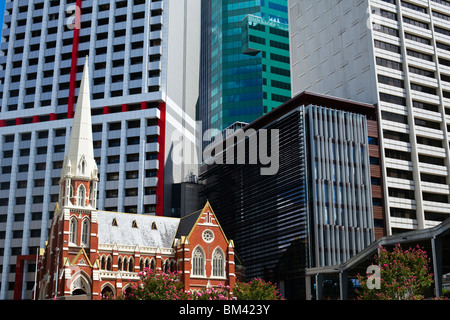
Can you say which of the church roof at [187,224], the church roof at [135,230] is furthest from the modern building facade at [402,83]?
the church roof at [135,230]

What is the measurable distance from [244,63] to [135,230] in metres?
67.0

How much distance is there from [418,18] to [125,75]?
2463 inches

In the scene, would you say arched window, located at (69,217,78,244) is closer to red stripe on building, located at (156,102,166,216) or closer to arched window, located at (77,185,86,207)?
arched window, located at (77,185,86,207)

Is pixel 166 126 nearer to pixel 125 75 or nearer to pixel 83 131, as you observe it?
pixel 125 75

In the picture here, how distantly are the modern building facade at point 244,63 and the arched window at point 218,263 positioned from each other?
5521 centimetres

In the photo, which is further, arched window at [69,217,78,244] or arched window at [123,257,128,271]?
arched window at [123,257,128,271]

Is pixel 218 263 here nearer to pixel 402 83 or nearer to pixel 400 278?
pixel 400 278

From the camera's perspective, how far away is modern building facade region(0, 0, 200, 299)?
114 metres

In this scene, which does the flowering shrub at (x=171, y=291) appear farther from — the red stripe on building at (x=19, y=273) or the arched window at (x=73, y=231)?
the red stripe on building at (x=19, y=273)

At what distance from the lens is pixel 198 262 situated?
81.2m

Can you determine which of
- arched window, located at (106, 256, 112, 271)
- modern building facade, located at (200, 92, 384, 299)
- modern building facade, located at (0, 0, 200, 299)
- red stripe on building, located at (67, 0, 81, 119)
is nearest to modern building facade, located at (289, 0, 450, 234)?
modern building facade, located at (200, 92, 384, 299)

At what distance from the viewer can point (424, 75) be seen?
99875 mm

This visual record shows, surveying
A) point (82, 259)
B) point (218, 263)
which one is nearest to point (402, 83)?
point (218, 263)
